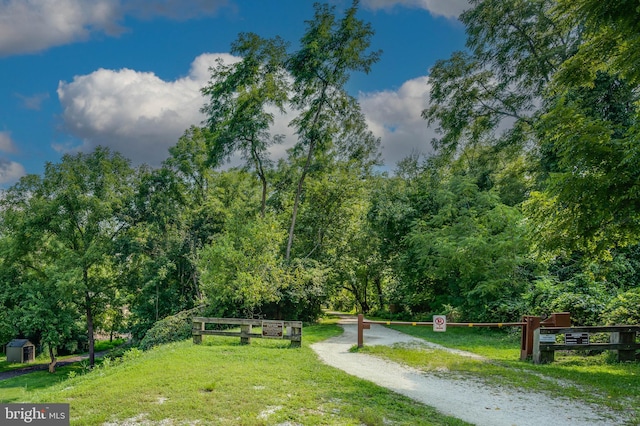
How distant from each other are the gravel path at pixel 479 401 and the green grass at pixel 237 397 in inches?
19.0

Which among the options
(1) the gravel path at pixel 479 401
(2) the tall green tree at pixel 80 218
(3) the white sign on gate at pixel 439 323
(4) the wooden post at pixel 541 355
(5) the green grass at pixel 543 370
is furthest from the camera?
(2) the tall green tree at pixel 80 218

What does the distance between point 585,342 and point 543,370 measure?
152 centimetres

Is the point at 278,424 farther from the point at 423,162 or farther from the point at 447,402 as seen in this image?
the point at 423,162

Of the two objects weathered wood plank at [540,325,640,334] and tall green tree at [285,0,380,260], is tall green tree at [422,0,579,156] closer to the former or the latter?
tall green tree at [285,0,380,260]

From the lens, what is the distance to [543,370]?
844cm

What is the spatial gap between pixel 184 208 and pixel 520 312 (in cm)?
2188

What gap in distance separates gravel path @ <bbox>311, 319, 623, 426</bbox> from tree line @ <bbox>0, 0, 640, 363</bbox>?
12.7 ft

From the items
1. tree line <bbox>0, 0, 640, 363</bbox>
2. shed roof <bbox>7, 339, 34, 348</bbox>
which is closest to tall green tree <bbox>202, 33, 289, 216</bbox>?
tree line <bbox>0, 0, 640, 363</bbox>

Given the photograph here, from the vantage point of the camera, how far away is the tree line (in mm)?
11320

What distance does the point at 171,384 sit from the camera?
6793mm

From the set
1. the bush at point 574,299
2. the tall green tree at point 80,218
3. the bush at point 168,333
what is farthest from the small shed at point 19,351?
the bush at point 574,299

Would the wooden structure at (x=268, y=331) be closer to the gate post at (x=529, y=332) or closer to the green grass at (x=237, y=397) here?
the green grass at (x=237, y=397)

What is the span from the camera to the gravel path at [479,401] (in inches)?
216

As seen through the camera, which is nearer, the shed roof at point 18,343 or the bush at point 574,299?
the bush at point 574,299
